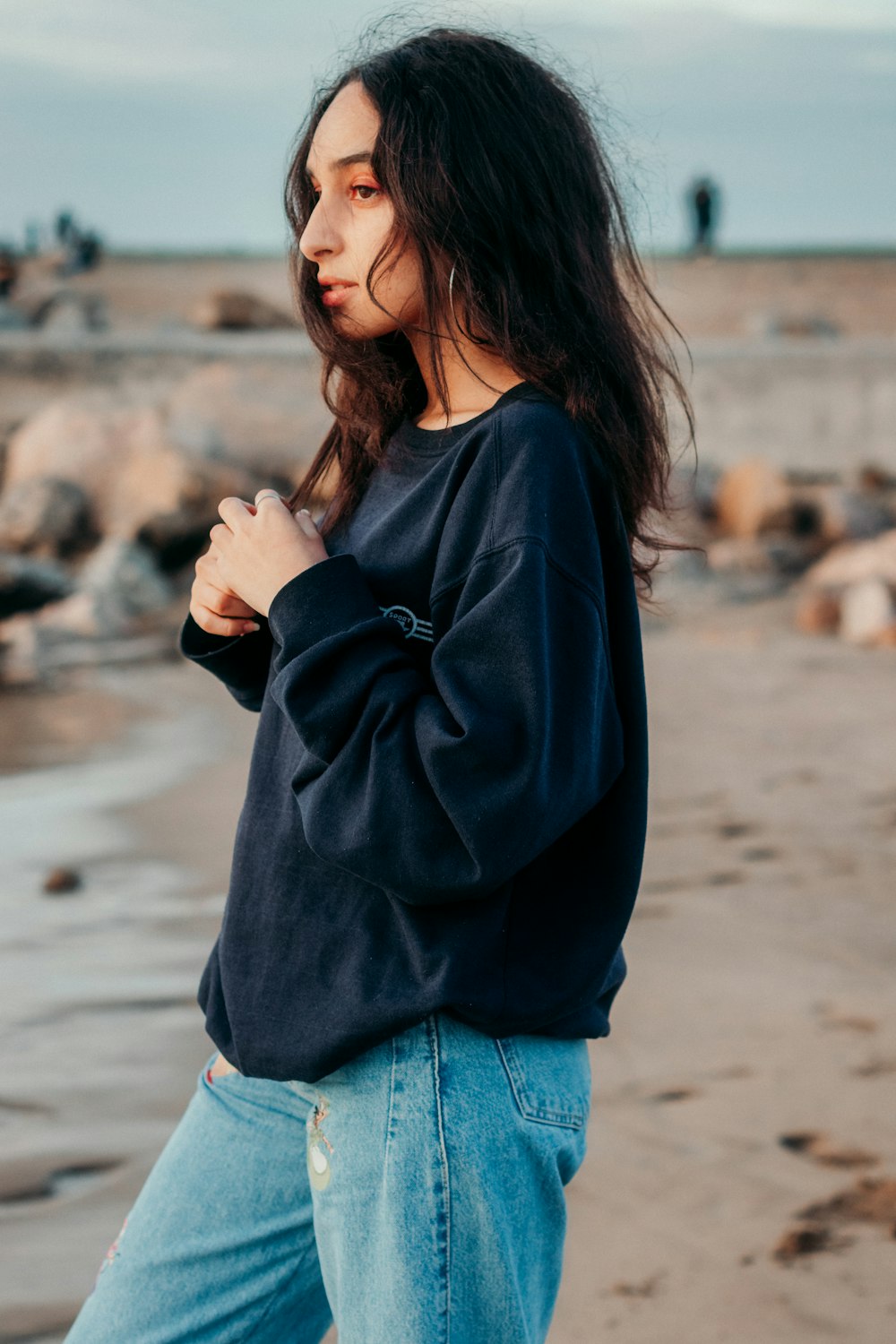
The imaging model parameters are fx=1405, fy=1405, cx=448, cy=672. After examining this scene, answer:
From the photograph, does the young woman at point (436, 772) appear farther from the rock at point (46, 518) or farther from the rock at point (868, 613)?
the rock at point (46, 518)

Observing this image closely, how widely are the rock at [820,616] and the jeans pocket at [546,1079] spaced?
24.5 feet

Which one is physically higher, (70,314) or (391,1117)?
(391,1117)

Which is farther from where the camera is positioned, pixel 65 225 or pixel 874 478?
pixel 65 225

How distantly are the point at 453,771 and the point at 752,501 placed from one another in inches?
412

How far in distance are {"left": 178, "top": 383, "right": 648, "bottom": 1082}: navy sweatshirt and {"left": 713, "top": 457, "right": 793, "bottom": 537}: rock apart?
9979 mm

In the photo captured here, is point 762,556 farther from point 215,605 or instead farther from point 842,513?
point 215,605

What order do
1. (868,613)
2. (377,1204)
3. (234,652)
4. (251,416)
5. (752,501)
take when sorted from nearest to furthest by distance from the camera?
(377,1204)
(234,652)
(868,613)
(752,501)
(251,416)

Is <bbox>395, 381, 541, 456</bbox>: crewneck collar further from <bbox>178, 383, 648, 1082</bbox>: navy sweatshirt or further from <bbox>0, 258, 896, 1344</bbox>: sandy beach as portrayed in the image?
<bbox>0, 258, 896, 1344</bbox>: sandy beach

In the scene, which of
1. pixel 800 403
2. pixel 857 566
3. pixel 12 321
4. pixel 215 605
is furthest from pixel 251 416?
pixel 215 605

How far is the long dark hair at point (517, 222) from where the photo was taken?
53.6 inches

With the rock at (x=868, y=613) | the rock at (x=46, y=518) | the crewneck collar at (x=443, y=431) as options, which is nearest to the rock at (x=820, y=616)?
the rock at (x=868, y=613)

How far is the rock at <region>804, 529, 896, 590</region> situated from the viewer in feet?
30.2

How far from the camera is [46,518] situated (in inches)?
422

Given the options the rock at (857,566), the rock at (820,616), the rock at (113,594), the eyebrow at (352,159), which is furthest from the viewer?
the rock at (857,566)
